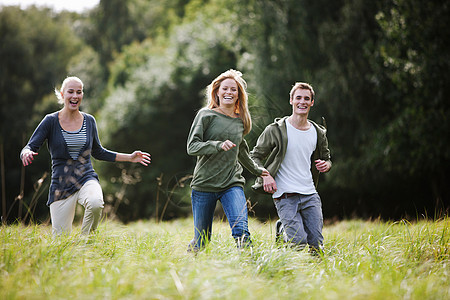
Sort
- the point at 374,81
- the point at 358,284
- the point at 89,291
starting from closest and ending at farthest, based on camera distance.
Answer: the point at 89,291, the point at 358,284, the point at 374,81

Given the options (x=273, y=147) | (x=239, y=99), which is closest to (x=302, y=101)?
(x=273, y=147)

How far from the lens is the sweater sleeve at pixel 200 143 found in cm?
429

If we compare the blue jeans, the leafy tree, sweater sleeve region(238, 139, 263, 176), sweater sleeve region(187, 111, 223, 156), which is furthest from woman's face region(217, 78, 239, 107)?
the leafy tree

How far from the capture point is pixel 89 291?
2.98 metres

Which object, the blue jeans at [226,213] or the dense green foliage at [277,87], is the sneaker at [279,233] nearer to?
the blue jeans at [226,213]

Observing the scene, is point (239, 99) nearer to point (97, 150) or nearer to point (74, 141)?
point (97, 150)

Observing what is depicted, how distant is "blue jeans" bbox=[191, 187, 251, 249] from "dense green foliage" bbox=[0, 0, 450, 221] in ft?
1.81

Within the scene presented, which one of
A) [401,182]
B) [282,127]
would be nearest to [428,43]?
[401,182]

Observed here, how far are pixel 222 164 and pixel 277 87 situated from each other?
1107 cm

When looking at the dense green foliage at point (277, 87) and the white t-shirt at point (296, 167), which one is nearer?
the white t-shirt at point (296, 167)

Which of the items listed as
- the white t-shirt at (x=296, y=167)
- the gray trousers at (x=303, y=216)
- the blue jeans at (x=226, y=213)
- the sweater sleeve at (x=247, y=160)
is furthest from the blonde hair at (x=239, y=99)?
the gray trousers at (x=303, y=216)

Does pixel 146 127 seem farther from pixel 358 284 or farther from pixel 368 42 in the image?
pixel 358 284

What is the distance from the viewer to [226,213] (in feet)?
14.8

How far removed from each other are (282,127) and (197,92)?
17.0 metres
